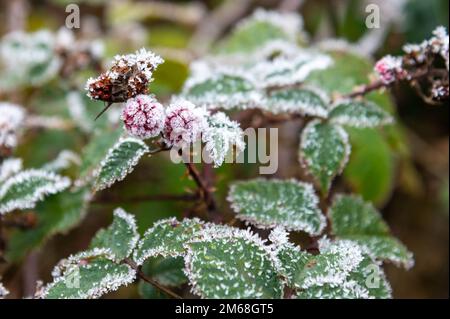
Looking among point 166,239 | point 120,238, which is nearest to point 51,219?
point 120,238

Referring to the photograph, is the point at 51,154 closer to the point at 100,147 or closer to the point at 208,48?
the point at 100,147

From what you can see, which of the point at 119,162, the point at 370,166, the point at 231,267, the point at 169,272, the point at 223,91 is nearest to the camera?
the point at 231,267

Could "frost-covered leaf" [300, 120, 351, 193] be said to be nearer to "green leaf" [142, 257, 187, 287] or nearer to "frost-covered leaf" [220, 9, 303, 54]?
"green leaf" [142, 257, 187, 287]

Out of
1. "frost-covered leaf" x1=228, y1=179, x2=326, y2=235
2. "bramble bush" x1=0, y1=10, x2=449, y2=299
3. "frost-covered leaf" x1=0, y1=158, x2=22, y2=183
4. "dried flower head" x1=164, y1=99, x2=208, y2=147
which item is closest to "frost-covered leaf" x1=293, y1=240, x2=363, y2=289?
"bramble bush" x1=0, y1=10, x2=449, y2=299

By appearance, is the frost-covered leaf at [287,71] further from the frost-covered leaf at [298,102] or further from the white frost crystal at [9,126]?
the white frost crystal at [9,126]

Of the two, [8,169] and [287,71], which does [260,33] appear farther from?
[8,169]

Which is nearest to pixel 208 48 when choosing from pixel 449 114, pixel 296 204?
pixel 449 114
